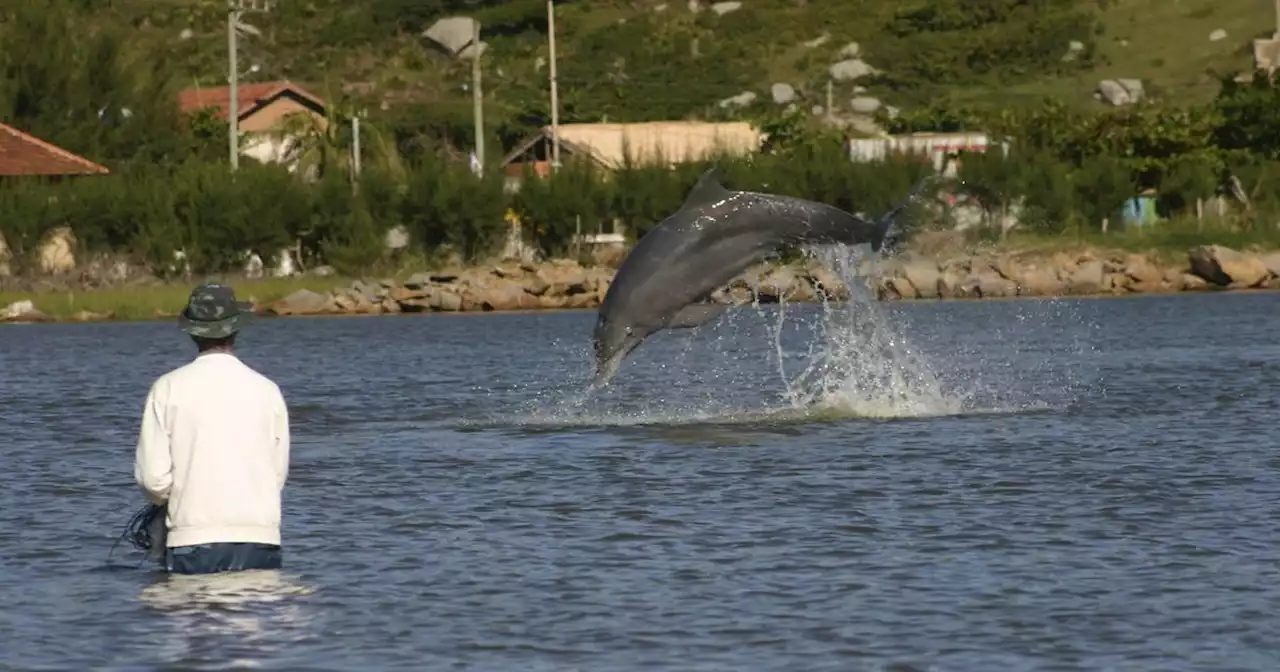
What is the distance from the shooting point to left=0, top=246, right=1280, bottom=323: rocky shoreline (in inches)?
2398

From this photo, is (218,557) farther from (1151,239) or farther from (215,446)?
(1151,239)

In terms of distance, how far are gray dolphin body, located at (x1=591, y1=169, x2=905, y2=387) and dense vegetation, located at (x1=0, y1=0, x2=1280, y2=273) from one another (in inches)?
1702

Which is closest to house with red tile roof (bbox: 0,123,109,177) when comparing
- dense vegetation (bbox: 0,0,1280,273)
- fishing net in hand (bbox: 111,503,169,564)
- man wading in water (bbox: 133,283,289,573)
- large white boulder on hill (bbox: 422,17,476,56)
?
dense vegetation (bbox: 0,0,1280,273)

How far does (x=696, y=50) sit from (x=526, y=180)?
2353 inches

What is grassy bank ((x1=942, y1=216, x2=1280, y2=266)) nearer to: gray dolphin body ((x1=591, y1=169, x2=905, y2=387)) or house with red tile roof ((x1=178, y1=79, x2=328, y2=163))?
house with red tile roof ((x1=178, y1=79, x2=328, y2=163))

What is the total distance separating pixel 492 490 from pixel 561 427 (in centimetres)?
588

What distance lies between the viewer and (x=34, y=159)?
71.1 meters

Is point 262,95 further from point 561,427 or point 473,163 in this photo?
point 561,427

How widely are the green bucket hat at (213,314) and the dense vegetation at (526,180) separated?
53.6 meters

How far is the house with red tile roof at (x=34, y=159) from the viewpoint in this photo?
69875mm

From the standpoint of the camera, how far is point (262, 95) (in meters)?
A: 101

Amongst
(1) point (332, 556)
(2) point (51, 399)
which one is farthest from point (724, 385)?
(1) point (332, 556)

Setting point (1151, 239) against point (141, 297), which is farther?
point (1151, 239)

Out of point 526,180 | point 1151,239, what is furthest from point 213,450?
point 1151,239
